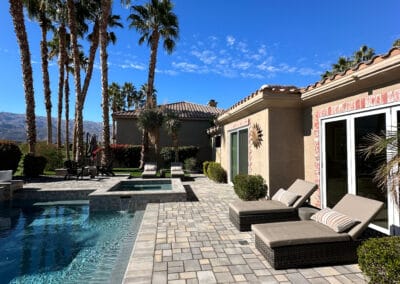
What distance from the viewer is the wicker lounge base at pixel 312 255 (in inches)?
163

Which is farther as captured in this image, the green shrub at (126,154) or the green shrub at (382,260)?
the green shrub at (126,154)

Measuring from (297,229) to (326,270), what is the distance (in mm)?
714

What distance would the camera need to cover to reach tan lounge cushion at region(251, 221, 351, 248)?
13.6 ft

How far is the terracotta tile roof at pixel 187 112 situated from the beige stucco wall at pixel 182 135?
45 centimetres

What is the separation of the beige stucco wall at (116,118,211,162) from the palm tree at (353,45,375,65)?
15951mm

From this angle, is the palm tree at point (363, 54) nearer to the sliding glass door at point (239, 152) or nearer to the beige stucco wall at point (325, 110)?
the sliding glass door at point (239, 152)

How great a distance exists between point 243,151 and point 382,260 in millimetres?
8968

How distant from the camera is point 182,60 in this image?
23062 millimetres

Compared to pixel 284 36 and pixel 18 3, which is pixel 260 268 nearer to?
pixel 284 36

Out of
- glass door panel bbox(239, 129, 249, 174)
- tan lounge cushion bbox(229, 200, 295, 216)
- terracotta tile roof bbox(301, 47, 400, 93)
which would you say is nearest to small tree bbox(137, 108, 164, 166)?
glass door panel bbox(239, 129, 249, 174)

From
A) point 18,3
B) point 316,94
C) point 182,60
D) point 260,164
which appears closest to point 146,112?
point 182,60

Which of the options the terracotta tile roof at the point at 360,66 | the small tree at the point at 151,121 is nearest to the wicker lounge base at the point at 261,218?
the terracotta tile roof at the point at 360,66

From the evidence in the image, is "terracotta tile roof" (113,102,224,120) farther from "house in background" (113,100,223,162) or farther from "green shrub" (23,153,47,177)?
"green shrub" (23,153,47,177)

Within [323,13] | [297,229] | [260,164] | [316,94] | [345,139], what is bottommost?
[297,229]
